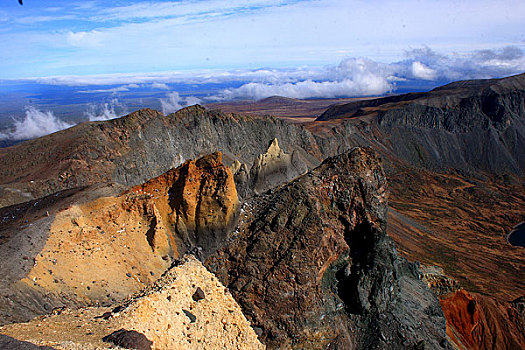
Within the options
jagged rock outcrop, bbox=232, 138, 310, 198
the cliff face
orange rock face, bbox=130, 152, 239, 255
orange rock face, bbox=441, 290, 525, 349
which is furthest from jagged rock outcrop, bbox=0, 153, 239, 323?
the cliff face

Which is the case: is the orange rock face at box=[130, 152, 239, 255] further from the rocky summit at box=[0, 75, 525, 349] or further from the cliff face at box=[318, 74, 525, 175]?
the cliff face at box=[318, 74, 525, 175]

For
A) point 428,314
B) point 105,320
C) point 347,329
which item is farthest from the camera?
point 428,314

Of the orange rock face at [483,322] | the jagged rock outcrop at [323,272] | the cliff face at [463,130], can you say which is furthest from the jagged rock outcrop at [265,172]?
the cliff face at [463,130]

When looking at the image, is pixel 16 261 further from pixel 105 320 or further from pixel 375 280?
pixel 375 280

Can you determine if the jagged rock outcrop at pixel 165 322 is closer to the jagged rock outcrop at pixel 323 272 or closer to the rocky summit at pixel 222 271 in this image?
the rocky summit at pixel 222 271

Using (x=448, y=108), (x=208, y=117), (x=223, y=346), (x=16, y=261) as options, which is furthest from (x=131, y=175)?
(x=448, y=108)

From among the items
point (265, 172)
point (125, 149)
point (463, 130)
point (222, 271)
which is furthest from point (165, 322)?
point (463, 130)
